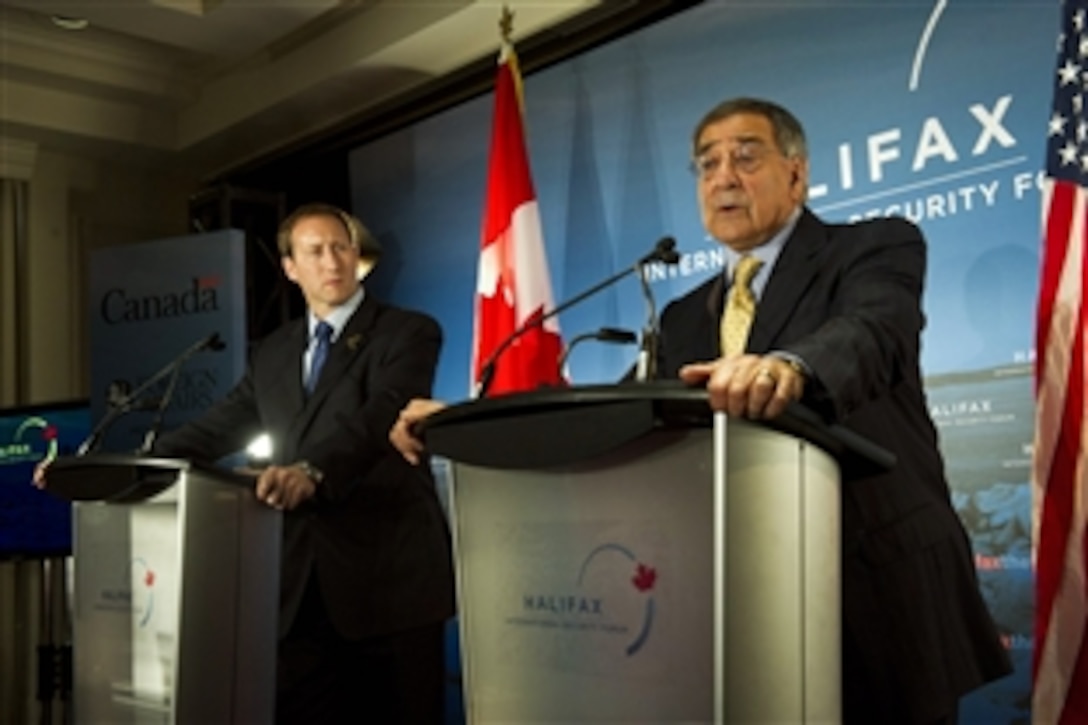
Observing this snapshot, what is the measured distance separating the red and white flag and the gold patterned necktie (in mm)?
1910

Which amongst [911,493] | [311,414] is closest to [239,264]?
[311,414]

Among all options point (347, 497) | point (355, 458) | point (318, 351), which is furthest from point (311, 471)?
point (318, 351)

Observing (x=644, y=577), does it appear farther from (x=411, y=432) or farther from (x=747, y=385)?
(x=411, y=432)

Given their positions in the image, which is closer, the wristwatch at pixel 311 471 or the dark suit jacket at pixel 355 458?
the wristwatch at pixel 311 471

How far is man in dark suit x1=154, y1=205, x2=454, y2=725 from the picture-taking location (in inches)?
113

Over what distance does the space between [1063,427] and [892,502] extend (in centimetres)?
96

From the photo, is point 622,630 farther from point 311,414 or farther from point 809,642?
point 311,414

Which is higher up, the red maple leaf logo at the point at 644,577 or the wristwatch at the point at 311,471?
the wristwatch at the point at 311,471

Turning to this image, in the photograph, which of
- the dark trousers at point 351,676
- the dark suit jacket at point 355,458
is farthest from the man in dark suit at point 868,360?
the dark trousers at point 351,676

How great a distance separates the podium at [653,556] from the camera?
128 centimetres

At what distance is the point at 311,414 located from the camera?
3012 mm

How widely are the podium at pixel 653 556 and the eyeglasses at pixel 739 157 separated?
76 centimetres

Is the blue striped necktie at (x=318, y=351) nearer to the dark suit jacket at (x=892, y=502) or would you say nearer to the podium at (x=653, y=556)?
the dark suit jacket at (x=892, y=502)

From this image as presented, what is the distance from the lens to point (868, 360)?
1547 mm
